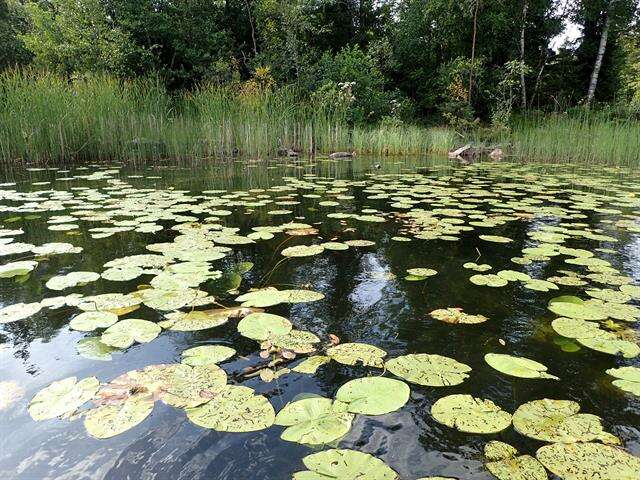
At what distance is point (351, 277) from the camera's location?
1.96 m

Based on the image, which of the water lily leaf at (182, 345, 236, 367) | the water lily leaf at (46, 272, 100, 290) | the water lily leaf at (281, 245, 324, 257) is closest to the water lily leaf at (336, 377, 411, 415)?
the water lily leaf at (182, 345, 236, 367)

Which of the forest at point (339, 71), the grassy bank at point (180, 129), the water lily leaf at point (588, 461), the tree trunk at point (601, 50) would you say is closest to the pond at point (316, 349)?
the water lily leaf at point (588, 461)

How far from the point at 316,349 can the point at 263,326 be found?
205mm

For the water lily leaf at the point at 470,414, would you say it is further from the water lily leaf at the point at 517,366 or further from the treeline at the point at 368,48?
the treeline at the point at 368,48

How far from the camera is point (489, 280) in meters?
1.87

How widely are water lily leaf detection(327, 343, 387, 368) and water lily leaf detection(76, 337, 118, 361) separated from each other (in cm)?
68

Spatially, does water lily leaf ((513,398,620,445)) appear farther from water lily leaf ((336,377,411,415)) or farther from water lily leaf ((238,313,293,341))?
water lily leaf ((238,313,293,341))

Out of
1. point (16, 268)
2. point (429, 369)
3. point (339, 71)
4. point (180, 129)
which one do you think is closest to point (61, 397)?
point (429, 369)

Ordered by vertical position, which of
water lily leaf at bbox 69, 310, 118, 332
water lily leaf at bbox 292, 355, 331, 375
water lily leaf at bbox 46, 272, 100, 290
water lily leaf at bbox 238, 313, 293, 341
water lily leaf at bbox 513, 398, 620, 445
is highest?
water lily leaf at bbox 46, 272, 100, 290

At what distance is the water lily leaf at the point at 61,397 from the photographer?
3.31 ft

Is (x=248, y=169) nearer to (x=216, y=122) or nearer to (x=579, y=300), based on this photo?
(x=216, y=122)

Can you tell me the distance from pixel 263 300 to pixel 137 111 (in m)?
5.88

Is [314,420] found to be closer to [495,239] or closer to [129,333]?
[129,333]

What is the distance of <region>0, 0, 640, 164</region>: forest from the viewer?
22.3 ft
